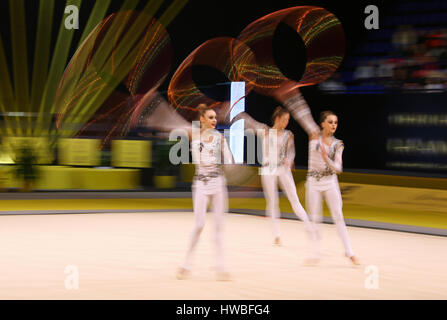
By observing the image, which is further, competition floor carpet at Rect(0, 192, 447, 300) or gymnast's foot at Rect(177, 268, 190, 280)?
gymnast's foot at Rect(177, 268, 190, 280)

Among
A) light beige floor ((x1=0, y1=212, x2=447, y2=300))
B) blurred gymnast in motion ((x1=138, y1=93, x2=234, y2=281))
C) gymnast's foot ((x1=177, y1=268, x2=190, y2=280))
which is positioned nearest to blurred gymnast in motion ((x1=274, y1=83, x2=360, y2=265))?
light beige floor ((x1=0, y1=212, x2=447, y2=300))

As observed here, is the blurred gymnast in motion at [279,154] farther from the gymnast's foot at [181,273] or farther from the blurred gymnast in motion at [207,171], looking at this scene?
the gymnast's foot at [181,273]

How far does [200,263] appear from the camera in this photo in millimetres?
7160

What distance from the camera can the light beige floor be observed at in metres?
5.73

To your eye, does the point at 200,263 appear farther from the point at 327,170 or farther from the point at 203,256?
the point at 327,170

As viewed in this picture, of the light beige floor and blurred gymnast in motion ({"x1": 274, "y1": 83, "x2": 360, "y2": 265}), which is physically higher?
blurred gymnast in motion ({"x1": 274, "y1": 83, "x2": 360, "y2": 265})


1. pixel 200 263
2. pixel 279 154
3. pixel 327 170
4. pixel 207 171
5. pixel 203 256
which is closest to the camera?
pixel 207 171

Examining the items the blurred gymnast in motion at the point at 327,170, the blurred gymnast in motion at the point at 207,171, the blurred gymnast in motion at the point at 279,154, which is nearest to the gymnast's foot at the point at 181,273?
the blurred gymnast in motion at the point at 207,171

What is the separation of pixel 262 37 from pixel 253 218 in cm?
966

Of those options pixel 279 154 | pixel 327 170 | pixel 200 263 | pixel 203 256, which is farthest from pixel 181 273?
pixel 279 154

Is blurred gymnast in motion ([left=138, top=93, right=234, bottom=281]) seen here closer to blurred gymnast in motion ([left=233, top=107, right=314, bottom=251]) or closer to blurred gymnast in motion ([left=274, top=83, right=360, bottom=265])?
blurred gymnast in motion ([left=274, top=83, right=360, bottom=265])

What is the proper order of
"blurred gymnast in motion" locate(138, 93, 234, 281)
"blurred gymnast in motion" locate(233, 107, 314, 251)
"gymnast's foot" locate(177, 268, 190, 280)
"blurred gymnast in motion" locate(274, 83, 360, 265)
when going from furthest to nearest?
"blurred gymnast in motion" locate(233, 107, 314, 251) < "blurred gymnast in motion" locate(274, 83, 360, 265) < "gymnast's foot" locate(177, 268, 190, 280) < "blurred gymnast in motion" locate(138, 93, 234, 281)

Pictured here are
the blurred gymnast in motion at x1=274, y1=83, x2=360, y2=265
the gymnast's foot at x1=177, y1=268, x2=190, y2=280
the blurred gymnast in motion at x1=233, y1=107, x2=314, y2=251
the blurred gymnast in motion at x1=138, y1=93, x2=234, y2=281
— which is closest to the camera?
the blurred gymnast in motion at x1=138, y1=93, x2=234, y2=281

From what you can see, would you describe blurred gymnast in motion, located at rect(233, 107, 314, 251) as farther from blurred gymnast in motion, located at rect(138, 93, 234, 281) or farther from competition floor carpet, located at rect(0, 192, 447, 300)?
blurred gymnast in motion, located at rect(138, 93, 234, 281)
